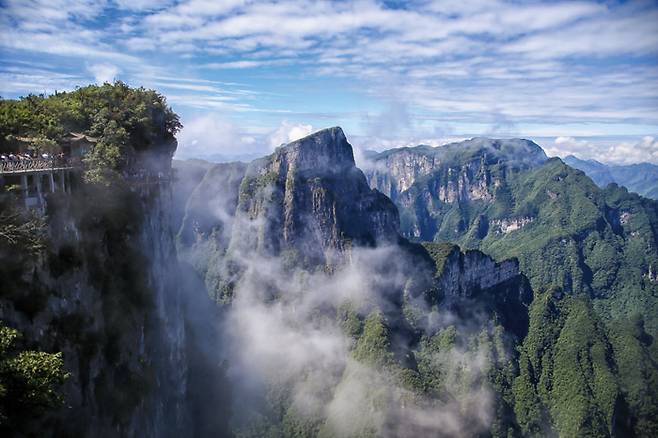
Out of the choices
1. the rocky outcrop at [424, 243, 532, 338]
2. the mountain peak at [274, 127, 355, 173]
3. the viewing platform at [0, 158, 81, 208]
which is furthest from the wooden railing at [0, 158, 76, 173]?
the rocky outcrop at [424, 243, 532, 338]

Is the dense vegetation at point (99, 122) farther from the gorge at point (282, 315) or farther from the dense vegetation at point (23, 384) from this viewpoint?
the dense vegetation at point (23, 384)

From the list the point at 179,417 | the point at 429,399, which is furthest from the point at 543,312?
the point at 179,417

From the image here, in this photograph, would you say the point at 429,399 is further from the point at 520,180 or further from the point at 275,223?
the point at 520,180

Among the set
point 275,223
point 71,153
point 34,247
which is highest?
point 71,153

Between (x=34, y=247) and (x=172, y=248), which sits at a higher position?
(x=34, y=247)

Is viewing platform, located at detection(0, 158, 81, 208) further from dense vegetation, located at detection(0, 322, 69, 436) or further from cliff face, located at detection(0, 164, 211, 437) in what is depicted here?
dense vegetation, located at detection(0, 322, 69, 436)

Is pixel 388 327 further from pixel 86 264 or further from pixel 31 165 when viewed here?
pixel 31 165
